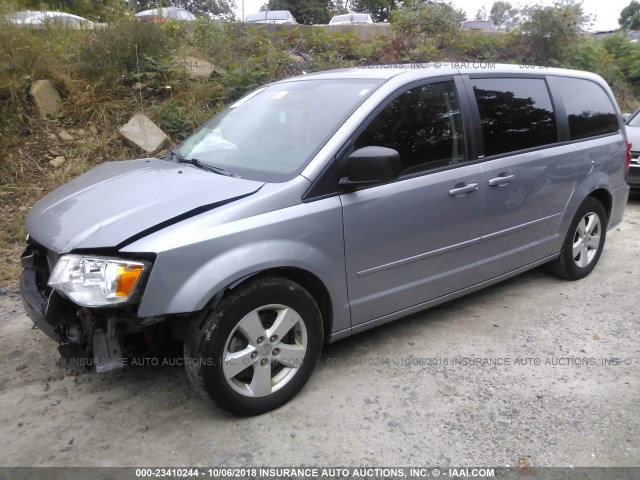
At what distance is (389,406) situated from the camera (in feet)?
9.86

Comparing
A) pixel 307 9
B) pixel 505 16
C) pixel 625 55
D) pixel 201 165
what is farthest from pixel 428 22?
pixel 307 9

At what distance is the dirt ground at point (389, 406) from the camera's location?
8.62ft

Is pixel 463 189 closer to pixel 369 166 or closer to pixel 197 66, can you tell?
pixel 369 166

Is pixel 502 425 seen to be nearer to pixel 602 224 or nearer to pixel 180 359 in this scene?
pixel 180 359

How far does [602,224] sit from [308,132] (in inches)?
124

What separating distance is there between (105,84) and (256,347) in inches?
229

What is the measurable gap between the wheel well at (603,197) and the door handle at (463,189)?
1720 millimetres

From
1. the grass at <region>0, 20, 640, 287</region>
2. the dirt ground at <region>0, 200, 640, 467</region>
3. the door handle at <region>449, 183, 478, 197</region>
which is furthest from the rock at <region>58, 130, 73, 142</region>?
the door handle at <region>449, 183, 478, 197</region>

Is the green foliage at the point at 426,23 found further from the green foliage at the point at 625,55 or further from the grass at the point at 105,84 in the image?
the green foliage at the point at 625,55

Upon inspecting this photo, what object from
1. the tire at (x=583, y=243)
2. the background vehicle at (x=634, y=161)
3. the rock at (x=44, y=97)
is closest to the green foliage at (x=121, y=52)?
the rock at (x=44, y=97)

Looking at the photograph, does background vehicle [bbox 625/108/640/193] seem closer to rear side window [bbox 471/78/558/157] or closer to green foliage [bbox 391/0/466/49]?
rear side window [bbox 471/78/558/157]

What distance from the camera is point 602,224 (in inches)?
195

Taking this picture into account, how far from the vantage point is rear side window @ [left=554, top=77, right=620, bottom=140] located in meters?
4.49

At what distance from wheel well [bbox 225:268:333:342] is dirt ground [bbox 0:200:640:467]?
382 millimetres
